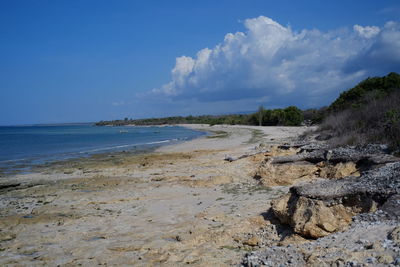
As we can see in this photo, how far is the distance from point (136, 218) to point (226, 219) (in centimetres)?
271

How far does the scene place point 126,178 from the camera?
1593cm

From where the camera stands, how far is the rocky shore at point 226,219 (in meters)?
5.61

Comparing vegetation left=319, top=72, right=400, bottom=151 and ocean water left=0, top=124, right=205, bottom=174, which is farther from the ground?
vegetation left=319, top=72, right=400, bottom=151

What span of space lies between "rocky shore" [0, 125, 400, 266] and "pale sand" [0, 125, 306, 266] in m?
0.03

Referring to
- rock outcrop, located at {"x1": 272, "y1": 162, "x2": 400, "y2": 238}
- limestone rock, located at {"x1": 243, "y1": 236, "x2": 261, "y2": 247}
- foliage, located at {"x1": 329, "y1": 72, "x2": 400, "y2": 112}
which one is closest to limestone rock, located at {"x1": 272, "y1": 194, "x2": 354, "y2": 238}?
rock outcrop, located at {"x1": 272, "y1": 162, "x2": 400, "y2": 238}

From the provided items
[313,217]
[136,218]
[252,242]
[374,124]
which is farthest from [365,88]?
[252,242]

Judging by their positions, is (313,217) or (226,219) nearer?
(313,217)

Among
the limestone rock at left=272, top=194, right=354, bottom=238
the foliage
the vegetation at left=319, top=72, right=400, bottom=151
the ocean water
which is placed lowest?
the ocean water

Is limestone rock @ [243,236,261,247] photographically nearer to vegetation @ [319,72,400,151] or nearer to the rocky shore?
the rocky shore

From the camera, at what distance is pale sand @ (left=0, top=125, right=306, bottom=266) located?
6.79m

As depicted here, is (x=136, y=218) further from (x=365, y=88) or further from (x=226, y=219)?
(x=365, y=88)

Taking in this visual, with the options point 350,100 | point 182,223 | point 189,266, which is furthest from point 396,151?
point 350,100

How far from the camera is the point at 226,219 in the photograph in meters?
8.49

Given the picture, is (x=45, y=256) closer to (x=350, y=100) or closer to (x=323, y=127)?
(x=323, y=127)
